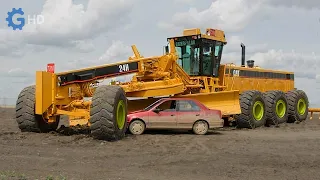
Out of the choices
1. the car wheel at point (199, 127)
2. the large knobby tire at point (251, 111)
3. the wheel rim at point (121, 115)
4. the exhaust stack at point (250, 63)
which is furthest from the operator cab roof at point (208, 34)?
the wheel rim at point (121, 115)

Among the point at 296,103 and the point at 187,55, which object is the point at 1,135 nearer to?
the point at 187,55

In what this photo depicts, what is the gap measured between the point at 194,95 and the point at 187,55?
2.45 meters

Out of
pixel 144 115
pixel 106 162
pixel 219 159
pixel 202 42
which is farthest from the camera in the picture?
pixel 202 42

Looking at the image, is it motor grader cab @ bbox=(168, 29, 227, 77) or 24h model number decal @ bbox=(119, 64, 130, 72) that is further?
motor grader cab @ bbox=(168, 29, 227, 77)

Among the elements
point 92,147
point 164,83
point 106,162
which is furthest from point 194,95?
point 106,162

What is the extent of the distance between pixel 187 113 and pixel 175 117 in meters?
Result: 0.48

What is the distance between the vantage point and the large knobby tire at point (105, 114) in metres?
13.2

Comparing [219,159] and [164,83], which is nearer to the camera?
[219,159]

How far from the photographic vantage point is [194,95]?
18.5 m

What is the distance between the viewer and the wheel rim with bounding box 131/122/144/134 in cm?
1590

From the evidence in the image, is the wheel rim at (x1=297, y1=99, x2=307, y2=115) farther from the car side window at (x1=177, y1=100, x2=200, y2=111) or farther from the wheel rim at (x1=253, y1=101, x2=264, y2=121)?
the car side window at (x1=177, y1=100, x2=200, y2=111)

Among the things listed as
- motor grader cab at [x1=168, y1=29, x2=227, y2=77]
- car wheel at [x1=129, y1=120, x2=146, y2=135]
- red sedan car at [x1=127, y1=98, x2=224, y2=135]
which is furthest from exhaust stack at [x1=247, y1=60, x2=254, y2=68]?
car wheel at [x1=129, y1=120, x2=146, y2=135]

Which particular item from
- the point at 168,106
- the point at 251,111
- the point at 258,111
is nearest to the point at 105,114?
the point at 168,106

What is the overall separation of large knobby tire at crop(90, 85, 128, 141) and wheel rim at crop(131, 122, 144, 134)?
2.02 metres
